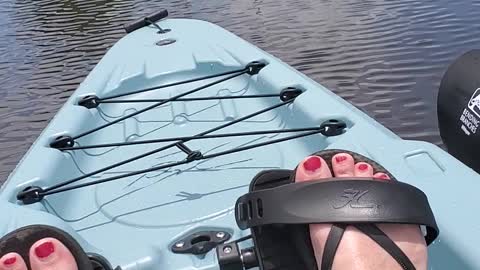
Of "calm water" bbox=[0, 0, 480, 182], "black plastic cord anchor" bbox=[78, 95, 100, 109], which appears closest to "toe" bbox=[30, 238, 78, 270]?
"black plastic cord anchor" bbox=[78, 95, 100, 109]

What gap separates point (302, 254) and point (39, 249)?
28.1 inches

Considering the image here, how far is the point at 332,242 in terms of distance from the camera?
1566 millimetres

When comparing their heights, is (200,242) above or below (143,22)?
above

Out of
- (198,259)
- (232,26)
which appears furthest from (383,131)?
(232,26)

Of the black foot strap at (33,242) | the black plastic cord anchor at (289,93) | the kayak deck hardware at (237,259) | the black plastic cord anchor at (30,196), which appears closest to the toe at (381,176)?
the kayak deck hardware at (237,259)

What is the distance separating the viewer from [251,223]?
1.73 metres

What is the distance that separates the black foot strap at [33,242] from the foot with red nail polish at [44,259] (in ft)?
0.08

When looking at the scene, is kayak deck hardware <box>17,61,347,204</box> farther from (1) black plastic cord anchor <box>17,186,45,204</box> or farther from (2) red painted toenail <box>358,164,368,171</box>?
(2) red painted toenail <box>358,164,368,171</box>

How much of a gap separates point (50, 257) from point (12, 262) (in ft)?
0.35

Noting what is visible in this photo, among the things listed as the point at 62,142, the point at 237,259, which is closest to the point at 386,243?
the point at 237,259

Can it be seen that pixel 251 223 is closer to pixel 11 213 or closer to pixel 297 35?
pixel 11 213

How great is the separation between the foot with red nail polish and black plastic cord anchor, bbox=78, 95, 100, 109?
80.8 inches

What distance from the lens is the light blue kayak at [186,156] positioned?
7.15 ft

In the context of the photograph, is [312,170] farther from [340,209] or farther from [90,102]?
[90,102]
